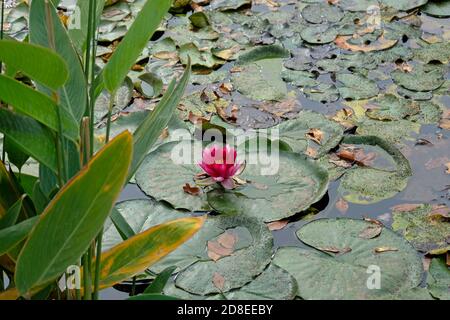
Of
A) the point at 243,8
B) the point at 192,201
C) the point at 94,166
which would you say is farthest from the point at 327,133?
the point at 94,166

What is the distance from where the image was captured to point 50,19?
1.19m

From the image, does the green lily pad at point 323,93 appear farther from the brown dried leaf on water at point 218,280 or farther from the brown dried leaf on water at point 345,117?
the brown dried leaf on water at point 218,280

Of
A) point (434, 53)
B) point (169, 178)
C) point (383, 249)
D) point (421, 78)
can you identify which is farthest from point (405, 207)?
point (434, 53)

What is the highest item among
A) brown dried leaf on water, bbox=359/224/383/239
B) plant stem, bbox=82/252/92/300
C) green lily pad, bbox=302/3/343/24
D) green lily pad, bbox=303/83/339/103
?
plant stem, bbox=82/252/92/300

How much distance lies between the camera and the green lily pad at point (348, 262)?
1812 millimetres

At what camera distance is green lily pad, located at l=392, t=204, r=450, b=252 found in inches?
77.2

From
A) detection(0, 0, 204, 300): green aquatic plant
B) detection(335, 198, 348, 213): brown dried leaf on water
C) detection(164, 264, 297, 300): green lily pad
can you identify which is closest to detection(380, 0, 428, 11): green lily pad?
detection(335, 198, 348, 213): brown dried leaf on water

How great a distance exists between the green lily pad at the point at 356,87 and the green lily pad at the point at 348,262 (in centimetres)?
72

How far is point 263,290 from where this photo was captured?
5.90 ft

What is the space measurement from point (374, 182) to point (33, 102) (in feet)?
4.21

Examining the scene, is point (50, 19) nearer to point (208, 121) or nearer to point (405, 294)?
point (405, 294)

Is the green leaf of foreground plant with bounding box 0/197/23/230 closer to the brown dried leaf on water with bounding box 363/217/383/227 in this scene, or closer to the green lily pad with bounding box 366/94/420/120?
the brown dried leaf on water with bounding box 363/217/383/227

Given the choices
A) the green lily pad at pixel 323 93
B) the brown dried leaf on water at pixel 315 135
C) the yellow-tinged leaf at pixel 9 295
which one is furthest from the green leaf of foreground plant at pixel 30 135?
the green lily pad at pixel 323 93

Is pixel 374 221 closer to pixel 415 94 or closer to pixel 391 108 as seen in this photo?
pixel 391 108
